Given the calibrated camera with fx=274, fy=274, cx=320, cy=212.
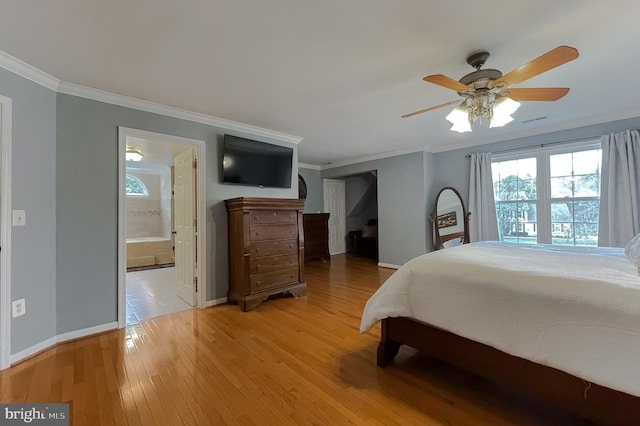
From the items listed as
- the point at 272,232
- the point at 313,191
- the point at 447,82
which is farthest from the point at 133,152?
the point at 447,82

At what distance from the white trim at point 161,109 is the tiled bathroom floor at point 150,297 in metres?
2.21

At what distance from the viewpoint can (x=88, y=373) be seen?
6.22 ft

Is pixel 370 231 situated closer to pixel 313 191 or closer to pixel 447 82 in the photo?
pixel 313 191

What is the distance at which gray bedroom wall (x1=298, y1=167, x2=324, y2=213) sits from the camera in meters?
6.72

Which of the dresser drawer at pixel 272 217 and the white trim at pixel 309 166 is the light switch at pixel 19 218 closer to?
the dresser drawer at pixel 272 217

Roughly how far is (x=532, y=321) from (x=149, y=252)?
674 centimetres

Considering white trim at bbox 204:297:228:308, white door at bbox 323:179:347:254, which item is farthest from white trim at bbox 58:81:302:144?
white door at bbox 323:179:347:254

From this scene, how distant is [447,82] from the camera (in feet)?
6.11

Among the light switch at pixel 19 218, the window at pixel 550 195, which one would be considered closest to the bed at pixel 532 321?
the window at pixel 550 195

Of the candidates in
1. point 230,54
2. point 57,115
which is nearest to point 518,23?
point 230,54

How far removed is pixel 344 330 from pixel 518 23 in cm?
262

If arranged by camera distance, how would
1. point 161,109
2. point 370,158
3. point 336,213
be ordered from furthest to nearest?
point 336,213 < point 370,158 < point 161,109

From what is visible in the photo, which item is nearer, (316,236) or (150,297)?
(150,297)

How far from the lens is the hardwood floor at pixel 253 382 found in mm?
1470
